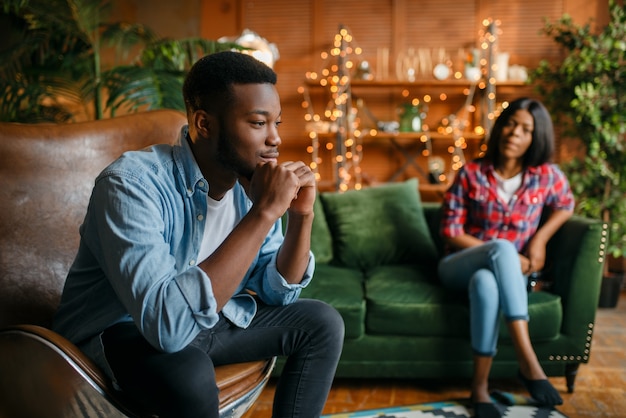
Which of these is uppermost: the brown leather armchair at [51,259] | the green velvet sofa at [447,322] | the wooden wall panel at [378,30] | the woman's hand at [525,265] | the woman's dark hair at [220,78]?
the wooden wall panel at [378,30]

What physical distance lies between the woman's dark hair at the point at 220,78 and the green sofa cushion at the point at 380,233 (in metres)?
1.61

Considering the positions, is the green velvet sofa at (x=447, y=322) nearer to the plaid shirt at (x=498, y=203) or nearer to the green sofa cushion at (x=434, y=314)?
the green sofa cushion at (x=434, y=314)

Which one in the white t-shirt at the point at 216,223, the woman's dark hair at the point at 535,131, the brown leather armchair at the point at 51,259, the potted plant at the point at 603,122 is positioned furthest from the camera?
the potted plant at the point at 603,122

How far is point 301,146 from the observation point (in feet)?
17.0

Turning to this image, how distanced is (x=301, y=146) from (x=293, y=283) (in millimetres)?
3904

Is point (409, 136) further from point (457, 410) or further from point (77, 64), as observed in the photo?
point (457, 410)

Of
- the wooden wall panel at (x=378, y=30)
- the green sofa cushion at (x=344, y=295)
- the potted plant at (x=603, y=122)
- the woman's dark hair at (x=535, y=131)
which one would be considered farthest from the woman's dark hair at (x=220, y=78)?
the wooden wall panel at (x=378, y=30)

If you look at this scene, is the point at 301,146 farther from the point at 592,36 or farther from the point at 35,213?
the point at 35,213

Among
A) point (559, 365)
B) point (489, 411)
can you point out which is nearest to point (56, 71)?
point (489, 411)

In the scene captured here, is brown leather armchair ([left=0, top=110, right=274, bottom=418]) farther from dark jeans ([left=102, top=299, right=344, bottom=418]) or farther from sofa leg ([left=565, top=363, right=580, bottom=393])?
sofa leg ([left=565, top=363, right=580, bottom=393])

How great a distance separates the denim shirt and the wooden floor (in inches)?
37.8

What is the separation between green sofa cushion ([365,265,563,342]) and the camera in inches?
87.3

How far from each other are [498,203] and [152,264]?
1721mm

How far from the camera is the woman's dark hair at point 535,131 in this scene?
2.37m
